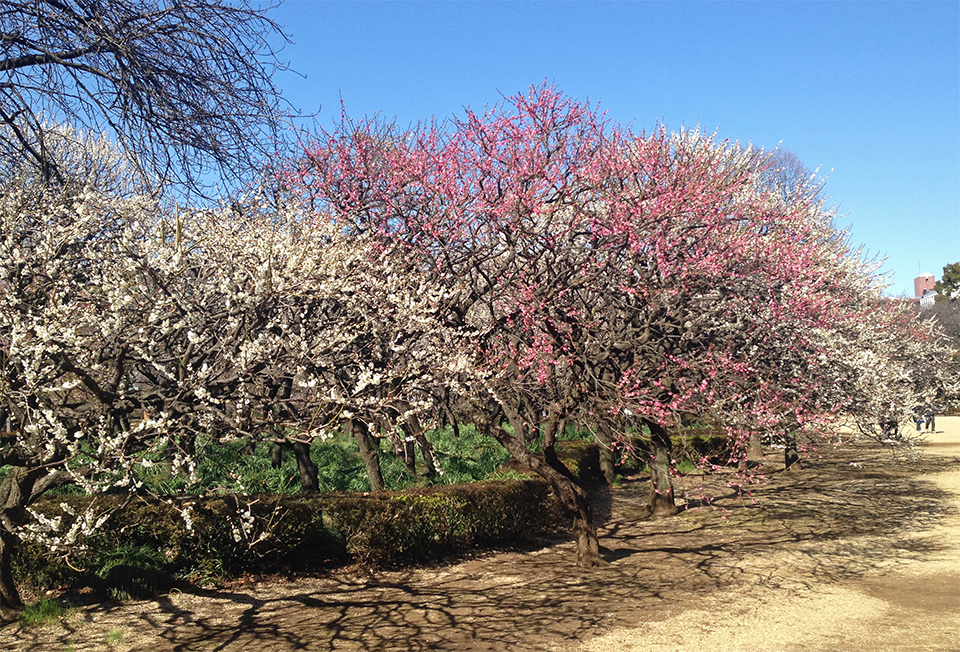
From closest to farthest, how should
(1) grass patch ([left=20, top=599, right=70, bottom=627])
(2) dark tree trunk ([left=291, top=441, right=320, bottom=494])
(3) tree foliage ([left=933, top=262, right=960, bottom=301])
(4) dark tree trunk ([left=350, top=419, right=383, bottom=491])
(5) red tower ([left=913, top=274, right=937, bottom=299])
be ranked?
1. (1) grass patch ([left=20, top=599, right=70, bottom=627])
2. (2) dark tree trunk ([left=291, top=441, right=320, bottom=494])
3. (4) dark tree trunk ([left=350, top=419, right=383, bottom=491])
4. (3) tree foliage ([left=933, top=262, right=960, bottom=301])
5. (5) red tower ([left=913, top=274, right=937, bottom=299])

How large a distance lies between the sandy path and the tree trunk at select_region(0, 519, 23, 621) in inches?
201

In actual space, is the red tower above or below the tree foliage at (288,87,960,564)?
above

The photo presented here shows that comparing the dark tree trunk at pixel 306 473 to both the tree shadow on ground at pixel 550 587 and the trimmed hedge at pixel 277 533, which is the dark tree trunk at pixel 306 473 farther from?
the tree shadow on ground at pixel 550 587

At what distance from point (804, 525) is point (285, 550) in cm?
794

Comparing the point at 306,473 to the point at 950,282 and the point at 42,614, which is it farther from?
the point at 950,282

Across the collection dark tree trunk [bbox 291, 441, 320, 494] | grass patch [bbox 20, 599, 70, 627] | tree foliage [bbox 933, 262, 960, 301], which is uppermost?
tree foliage [bbox 933, 262, 960, 301]

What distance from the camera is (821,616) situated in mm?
7086

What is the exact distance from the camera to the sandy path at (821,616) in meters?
6.34

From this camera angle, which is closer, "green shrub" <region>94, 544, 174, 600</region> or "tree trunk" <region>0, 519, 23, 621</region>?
"tree trunk" <region>0, 519, 23, 621</region>

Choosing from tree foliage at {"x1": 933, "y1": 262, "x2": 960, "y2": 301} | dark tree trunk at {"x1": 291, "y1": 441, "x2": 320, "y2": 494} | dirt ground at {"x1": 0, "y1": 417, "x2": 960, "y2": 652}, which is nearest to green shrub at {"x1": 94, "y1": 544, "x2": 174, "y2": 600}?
dirt ground at {"x1": 0, "y1": 417, "x2": 960, "y2": 652}

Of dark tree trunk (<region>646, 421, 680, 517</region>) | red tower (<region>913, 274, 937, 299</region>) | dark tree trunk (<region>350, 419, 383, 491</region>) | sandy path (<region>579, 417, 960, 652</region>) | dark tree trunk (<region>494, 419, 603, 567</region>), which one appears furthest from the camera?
red tower (<region>913, 274, 937, 299</region>)

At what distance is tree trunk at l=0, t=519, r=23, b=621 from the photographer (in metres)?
6.43

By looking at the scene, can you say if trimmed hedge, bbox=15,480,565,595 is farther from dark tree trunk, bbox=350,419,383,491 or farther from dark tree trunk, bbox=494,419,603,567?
dark tree trunk, bbox=494,419,603,567

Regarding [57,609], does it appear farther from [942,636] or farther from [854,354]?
[854,354]
